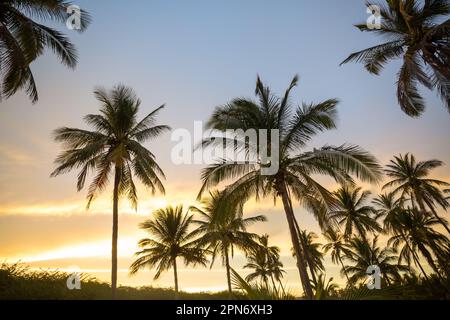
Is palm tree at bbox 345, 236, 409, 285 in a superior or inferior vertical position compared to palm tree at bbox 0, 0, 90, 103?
inferior

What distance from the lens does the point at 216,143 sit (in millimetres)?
12594

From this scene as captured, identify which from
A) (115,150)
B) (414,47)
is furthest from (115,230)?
(414,47)

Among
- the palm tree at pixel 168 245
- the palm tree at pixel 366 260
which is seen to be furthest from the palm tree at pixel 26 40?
the palm tree at pixel 366 260

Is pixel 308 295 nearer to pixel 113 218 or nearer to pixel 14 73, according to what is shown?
pixel 113 218

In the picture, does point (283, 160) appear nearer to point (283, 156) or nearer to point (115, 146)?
point (283, 156)

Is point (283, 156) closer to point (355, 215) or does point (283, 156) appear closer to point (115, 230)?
point (115, 230)

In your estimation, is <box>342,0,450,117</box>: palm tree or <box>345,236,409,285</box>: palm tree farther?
<box>345,236,409,285</box>: palm tree

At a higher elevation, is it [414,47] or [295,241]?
[414,47]

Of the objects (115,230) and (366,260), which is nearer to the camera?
(115,230)

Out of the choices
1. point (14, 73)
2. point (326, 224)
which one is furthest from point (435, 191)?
point (14, 73)

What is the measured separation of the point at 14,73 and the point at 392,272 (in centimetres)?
4311

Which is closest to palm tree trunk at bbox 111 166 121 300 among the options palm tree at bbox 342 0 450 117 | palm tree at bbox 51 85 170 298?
palm tree at bbox 51 85 170 298

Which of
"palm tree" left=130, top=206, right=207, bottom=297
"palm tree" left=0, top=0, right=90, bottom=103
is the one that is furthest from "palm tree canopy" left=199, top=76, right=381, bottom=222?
"palm tree" left=130, top=206, right=207, bottom=297

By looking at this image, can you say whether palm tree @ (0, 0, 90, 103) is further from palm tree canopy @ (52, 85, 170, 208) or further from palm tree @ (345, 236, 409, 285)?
palm tree @ (345, 236, 409, 285)
